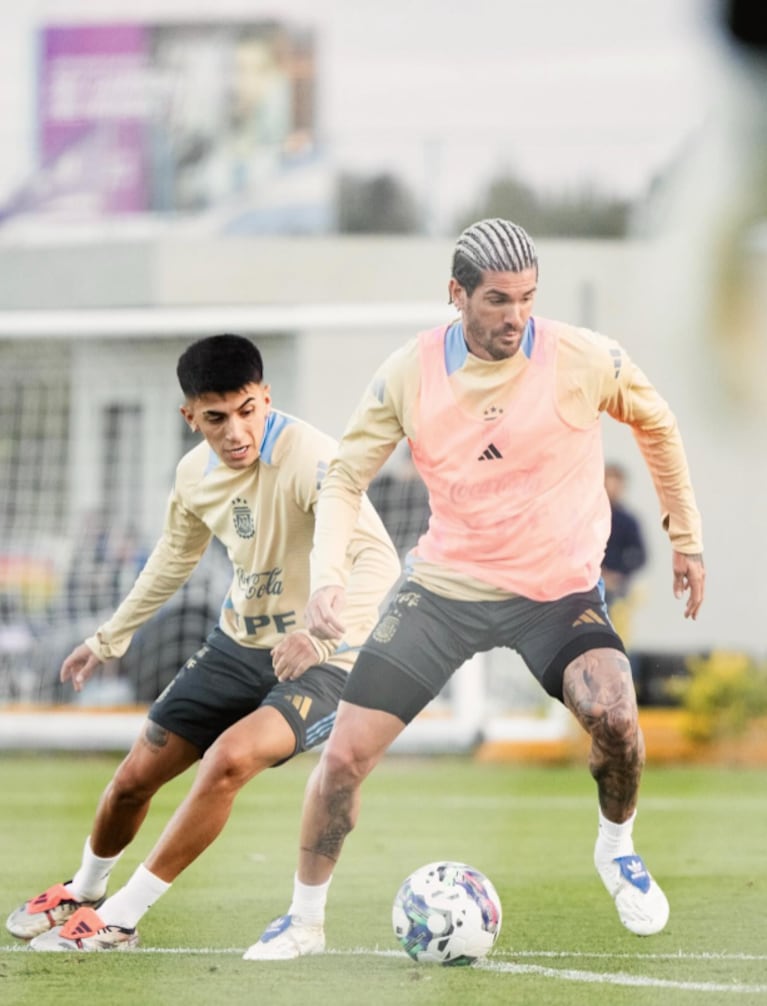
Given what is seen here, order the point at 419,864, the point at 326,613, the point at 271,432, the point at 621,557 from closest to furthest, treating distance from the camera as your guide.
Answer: the point at 326,613
the point at 271,432
the point at 419,864
the point at 621,557

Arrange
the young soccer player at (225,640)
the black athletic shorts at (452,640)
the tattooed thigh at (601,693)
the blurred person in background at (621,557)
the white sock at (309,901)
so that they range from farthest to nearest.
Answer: the blurred person in background at (621,557)
the young soccer player at (225,640)
the white sock at (309,901)
the black athletic shorts at (452,640)
the tattooed thigh at (601,693)

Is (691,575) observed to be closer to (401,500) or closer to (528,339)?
(528,339)

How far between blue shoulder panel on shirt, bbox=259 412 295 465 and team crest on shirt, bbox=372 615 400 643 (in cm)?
72

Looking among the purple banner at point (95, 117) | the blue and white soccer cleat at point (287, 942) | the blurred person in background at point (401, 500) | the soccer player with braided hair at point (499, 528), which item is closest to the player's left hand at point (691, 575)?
the soccer player with braided hair at point (499, 528)

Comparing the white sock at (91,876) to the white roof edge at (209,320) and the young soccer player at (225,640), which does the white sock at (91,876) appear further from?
the white roof edge at (209,320)

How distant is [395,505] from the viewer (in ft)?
45.9

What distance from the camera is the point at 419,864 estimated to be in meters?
8.70

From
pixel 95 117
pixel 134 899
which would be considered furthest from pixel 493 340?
pixel 95 117

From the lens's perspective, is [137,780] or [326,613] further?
[137,780]

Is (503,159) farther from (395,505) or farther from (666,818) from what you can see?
(666,818)

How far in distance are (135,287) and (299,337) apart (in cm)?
341

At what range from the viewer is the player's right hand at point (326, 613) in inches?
211

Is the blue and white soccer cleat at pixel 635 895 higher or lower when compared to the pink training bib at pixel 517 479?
lower

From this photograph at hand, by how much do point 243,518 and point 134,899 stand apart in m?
1.26
